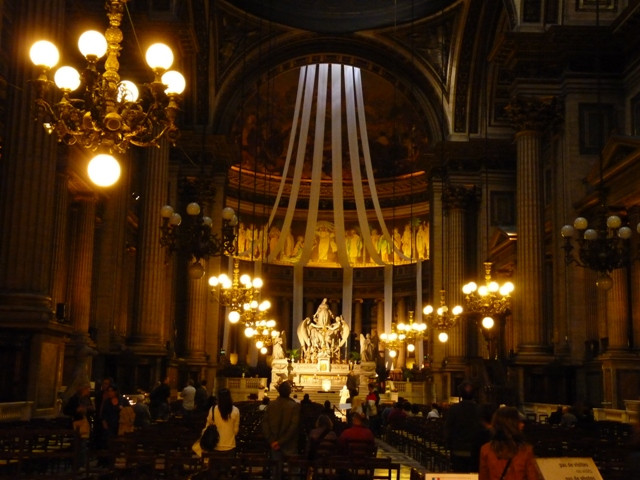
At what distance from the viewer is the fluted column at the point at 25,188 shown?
39.0 ft

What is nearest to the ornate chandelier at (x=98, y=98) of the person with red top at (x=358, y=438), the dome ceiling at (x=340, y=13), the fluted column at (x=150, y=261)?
the person with red top at (x=358, y=438)

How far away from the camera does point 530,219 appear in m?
20.4

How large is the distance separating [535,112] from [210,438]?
14453 millimetres

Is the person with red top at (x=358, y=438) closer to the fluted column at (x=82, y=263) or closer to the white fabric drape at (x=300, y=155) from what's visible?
the fluted column at (x=82, y=263)

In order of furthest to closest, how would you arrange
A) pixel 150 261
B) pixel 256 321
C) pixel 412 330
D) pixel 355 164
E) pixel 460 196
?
pixel 355 164 < pixel 460 196 < pixel 412 330 < pixel 256 321 < pixel 150 261

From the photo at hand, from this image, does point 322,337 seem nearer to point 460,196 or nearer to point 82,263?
point 460,196

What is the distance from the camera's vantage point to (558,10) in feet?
65.9

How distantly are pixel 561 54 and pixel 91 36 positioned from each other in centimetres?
1391

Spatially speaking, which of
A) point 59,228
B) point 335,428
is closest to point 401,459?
point 335,428

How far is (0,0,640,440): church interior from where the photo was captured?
12039 millimetres

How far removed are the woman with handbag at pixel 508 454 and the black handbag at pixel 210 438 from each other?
12.8ft

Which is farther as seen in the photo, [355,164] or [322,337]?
[322,337]

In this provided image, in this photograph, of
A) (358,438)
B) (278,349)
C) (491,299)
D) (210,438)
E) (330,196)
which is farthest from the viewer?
(330,196)

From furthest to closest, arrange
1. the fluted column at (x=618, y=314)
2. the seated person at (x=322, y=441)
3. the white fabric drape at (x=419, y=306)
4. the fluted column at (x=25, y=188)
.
Answer: the white fabric drape at (x=419, y=306)
the fluted column at (x=618, y=314)
the fluted column at (x=25, y=188)
the seated person at (x=322, y=441)
